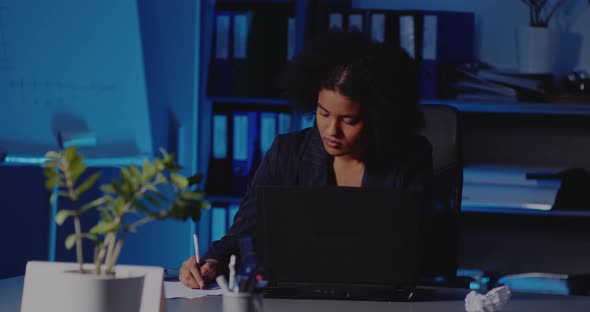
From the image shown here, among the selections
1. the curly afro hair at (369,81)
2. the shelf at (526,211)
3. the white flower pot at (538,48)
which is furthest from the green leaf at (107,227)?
the white flower pot at (538,48)

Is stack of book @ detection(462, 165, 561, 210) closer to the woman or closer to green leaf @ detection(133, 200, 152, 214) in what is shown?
the woman

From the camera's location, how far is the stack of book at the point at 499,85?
315 centimetres

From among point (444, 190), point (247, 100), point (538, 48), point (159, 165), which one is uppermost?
point (538, 48)

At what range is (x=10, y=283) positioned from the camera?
74.5 inches

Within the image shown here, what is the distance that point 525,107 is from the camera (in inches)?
125

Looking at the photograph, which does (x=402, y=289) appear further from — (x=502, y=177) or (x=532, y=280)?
(x=532, y=280)

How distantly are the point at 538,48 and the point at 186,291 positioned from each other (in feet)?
6.31

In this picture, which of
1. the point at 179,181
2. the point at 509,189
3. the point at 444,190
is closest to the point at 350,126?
the point at 444,190

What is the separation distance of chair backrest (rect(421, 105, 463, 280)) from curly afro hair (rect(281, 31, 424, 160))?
0.50 feet

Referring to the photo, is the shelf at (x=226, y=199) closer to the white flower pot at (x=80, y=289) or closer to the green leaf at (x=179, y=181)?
the white flower pot at (x=80, y=289)

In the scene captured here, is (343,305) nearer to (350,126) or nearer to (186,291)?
(186,291)

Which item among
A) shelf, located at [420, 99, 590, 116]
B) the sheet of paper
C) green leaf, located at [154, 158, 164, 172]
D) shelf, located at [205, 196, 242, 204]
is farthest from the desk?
shelf, located at [205, 196, 242, 204]

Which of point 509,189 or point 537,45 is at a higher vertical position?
point 537,45

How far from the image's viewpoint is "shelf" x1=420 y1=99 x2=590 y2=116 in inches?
123
